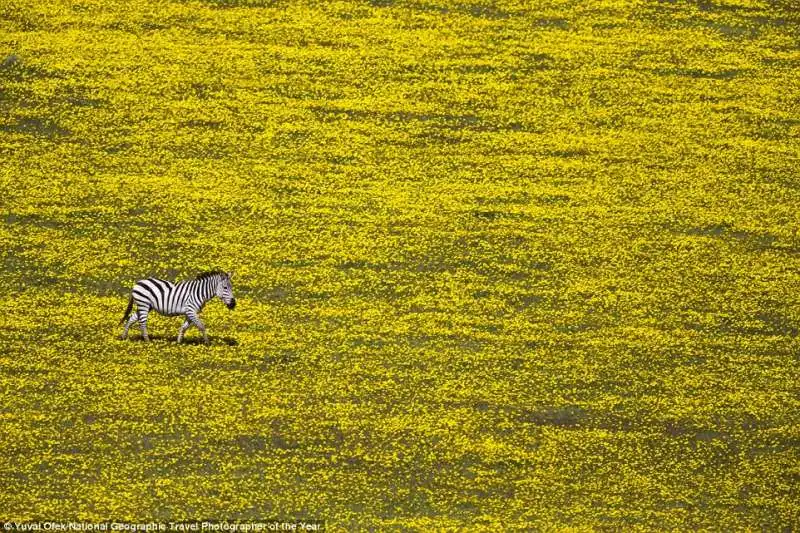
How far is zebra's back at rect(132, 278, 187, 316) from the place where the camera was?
72.3 ft

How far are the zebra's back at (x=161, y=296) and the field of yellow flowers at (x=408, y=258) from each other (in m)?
0.68

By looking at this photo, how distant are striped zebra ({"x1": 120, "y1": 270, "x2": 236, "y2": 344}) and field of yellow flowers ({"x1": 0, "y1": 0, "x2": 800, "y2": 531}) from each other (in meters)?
0.43

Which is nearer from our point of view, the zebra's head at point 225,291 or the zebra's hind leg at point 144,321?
the zebra's hind leg at point 144,321

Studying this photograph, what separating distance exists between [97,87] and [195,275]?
8873mm

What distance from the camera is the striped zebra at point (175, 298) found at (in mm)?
22031

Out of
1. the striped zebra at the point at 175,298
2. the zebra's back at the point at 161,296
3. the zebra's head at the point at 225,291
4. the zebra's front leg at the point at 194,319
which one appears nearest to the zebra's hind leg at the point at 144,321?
the striped zebra at the point at 175,298

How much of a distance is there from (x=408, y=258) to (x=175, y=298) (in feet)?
16.0

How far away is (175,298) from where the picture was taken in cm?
2208

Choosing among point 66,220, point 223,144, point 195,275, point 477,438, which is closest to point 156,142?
point 223,144

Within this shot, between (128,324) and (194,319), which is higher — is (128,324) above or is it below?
below

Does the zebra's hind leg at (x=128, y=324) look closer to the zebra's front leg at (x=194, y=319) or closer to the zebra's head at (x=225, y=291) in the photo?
the zebra's front leg at (x=194, y=319)

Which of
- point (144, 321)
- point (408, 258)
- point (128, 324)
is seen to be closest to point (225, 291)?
point (144, 321)

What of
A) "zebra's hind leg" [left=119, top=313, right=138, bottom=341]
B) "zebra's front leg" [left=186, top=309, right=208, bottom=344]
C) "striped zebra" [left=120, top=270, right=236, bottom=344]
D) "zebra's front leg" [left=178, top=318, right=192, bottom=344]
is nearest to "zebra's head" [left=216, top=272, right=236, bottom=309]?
"striped zebra" [left=120, top=270, right=236, bottom=344]

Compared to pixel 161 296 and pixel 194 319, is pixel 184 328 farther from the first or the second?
pixel 161 296
